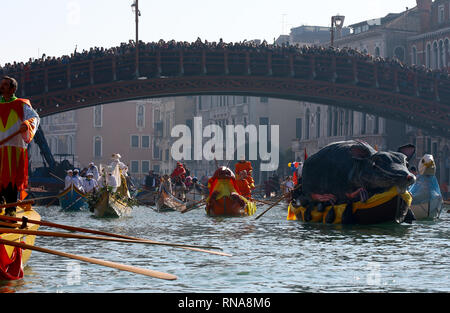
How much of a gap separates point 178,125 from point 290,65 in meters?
49.3

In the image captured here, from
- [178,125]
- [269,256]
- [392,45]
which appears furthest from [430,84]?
[178,125]

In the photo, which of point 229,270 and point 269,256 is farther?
point 269,256

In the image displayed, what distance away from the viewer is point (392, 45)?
67.1 metres

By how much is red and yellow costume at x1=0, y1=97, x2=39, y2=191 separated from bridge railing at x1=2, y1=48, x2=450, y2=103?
107 feet

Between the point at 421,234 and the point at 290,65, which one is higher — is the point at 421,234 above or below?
below

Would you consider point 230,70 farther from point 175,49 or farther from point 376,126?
point 376,126

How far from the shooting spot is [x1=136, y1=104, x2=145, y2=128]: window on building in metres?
97.1

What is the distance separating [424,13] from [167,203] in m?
36.1

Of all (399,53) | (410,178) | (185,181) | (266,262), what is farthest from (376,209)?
(399,53)

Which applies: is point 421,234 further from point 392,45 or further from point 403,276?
point 392,45

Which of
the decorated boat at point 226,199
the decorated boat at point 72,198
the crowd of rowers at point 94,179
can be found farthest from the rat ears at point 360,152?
the decorated boat at point 72,198

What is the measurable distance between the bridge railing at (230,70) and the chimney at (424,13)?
13091 millimetres

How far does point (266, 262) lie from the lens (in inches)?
587
